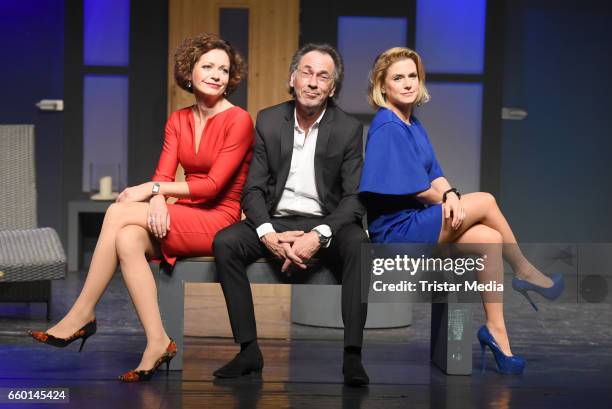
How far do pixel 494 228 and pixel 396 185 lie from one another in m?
0.40

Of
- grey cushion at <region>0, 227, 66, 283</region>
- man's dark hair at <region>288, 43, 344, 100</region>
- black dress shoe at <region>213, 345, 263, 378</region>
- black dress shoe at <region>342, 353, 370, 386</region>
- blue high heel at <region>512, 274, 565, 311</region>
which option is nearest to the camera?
black dress shoe at <region>342, 353, 370, 386</region>

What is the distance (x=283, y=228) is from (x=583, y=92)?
4409 millimetres

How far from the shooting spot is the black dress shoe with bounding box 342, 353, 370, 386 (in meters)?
3.32

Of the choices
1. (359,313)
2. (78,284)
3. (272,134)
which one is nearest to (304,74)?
(272,134)

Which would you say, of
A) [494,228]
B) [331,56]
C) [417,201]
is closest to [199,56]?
[331,56]

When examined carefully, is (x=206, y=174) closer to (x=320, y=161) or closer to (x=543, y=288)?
(x=320, y=161)

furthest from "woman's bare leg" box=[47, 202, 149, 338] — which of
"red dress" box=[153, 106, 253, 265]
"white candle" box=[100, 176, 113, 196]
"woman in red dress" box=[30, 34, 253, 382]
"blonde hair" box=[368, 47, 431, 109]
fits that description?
"white candle" box=[100, 176, 113, 196]

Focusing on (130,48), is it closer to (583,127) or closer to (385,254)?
(583,127)

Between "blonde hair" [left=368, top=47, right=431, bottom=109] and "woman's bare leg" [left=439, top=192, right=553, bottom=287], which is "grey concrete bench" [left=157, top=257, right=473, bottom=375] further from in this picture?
"blonde hair" [left=368, top=47, right=431, bottom=109]

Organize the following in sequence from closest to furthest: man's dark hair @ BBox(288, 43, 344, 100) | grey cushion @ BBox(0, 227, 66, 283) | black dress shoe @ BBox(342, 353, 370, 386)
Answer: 1. black dress shoe @ BBox(342, 353, 370, 386)
2. man's dark hair @ BBox(288, 43, 344, 100)
3. grey cushion @ BBox(0, 227, 66, 283)

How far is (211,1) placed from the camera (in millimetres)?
6711

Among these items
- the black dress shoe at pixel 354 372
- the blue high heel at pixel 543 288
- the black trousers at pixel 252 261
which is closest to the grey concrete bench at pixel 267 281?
the black trousers at pixel 252 261

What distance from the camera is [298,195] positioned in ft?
12.0
